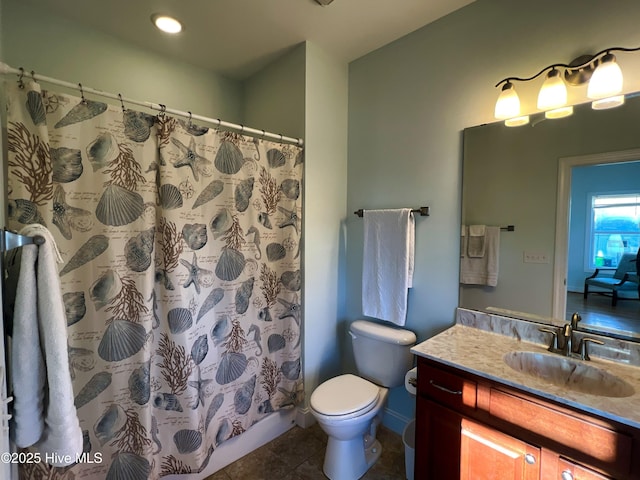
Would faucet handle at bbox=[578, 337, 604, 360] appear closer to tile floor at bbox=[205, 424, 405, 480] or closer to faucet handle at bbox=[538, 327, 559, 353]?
faucet handle at bbox=[538, 327, 559, 353]

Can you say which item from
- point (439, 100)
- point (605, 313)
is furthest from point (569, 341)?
point (439, 100)

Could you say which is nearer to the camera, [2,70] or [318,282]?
[2,70]

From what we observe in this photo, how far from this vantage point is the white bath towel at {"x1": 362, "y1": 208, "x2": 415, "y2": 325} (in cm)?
189

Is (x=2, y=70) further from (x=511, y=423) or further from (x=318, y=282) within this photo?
(x=511, y=423)

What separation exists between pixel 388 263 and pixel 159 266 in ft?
4.36

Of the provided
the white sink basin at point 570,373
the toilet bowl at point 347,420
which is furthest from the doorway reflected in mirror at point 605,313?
the toilet bowl at point 347,420

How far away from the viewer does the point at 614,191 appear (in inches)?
52.7

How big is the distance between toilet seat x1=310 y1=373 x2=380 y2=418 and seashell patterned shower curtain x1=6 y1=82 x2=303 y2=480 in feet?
1.36

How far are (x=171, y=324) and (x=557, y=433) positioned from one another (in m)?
1.65

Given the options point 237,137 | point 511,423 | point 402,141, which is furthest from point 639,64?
point 237,137

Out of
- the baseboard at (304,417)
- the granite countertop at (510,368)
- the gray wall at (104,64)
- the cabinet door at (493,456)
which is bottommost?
the baseboard at (304,417)

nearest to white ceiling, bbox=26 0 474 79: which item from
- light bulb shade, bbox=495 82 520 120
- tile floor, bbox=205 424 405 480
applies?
light bulb shade, bbox=495 82 520 120

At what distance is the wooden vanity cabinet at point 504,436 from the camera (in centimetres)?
95

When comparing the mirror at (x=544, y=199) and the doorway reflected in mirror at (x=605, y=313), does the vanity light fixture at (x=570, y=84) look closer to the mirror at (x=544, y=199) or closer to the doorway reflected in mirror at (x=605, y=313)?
the mirror at (x=544, y=199)
